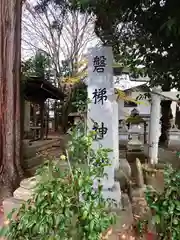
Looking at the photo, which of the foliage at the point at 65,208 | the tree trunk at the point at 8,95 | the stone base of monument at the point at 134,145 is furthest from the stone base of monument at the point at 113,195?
the stone base of monument at the point at 134,145

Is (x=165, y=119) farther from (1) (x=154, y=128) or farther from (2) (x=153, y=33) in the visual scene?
(2) (x=153, y=33)

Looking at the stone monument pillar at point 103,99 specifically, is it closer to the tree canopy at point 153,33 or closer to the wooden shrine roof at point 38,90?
the tree canopy at point 153,33

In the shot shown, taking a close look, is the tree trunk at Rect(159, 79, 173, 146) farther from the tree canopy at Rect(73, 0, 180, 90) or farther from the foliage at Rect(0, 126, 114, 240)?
the foliage at Rect(0, 126, 114, 240)

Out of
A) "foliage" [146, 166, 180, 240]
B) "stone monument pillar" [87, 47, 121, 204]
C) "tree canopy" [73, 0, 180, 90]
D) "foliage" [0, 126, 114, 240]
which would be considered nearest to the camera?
"foliage" [0, 126, 114, 240]

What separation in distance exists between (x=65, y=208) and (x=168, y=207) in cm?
78

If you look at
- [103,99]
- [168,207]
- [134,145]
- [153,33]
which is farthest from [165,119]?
[168,207]

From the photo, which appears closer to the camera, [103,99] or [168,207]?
[168,207]

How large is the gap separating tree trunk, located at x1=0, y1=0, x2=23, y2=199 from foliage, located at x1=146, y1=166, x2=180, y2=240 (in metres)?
3.19

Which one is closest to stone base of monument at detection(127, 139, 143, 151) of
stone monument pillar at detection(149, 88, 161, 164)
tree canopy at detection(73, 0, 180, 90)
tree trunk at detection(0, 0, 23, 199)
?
stone monument pillar at detection(149, 88, 161, 164)

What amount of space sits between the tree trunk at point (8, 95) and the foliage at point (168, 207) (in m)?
3.19

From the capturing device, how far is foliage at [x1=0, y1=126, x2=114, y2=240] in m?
1.87

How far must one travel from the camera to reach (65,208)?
1896mm

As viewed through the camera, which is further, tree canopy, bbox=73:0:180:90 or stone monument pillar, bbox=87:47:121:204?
stone monument pillar, bbox=87:47:121:204

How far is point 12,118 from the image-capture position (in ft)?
15.4
